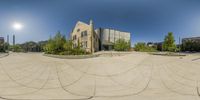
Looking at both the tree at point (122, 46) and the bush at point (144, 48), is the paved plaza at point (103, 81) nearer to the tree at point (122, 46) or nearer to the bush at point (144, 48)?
the bush at point (144, 48)

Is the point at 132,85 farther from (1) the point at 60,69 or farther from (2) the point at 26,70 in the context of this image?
(2) the point at 26,70

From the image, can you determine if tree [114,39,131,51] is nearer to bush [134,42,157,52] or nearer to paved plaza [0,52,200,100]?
bush [134,42,157,52]

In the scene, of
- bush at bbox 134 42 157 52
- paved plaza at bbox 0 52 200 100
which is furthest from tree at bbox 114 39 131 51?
paved plaza at bbox 0 52 200 100

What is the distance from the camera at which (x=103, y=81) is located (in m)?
6.73

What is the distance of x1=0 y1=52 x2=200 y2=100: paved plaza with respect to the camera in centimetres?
541

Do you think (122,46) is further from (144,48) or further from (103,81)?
(103,81)

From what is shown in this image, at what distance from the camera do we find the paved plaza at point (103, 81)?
5.41 m

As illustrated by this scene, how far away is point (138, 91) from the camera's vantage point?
19.5 feet

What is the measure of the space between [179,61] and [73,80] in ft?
26.2

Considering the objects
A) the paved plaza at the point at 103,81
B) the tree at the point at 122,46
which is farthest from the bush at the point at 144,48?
the paved plaza at the point at 103,81

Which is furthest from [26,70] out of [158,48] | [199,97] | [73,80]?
[158,48]

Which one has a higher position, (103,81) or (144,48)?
(144,48)

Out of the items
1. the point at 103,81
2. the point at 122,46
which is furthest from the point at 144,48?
the point at 103,81

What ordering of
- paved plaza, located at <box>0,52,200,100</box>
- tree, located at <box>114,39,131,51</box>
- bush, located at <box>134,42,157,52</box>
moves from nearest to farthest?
paved plaza, located at <box>0,52,200,100</box> < bush, located at <box>134,42,157,52</box> < tree, located at <box>114,39,131,51</box>
